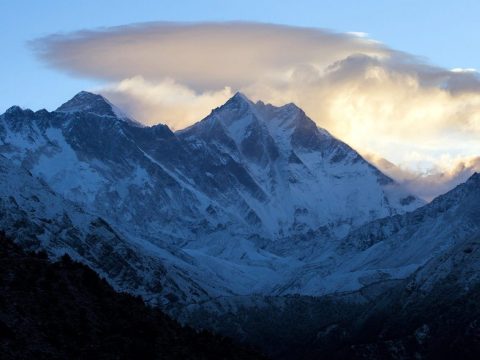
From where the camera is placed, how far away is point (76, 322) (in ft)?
277

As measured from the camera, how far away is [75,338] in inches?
3228

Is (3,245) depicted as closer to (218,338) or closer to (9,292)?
(9,292)

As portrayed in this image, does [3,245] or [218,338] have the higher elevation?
[3,245]

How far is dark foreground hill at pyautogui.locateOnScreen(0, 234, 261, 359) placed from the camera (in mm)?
79688

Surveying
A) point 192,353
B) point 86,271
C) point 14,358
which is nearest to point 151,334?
point 192,353

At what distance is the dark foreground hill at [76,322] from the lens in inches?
3137

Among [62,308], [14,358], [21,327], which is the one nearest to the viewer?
[14,358]

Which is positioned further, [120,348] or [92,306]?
[92,306]

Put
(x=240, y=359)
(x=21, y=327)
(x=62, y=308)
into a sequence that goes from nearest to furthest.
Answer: (x=21, y=327) < (x=62, y=308) < (x=240, y=359)

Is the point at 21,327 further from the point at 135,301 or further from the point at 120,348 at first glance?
the point at 135,301

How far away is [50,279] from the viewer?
88.4 m

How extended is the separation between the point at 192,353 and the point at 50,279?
10753mm

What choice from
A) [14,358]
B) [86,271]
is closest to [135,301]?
[86,271]

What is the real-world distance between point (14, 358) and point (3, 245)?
20304 millimetres
